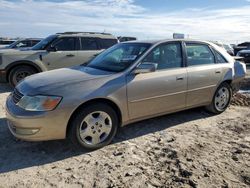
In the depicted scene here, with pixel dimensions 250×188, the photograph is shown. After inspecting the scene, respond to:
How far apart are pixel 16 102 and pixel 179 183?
2.56 metres

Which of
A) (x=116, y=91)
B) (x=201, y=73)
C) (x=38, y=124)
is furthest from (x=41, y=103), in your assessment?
(x=201, y=73)

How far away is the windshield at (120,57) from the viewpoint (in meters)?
4.90

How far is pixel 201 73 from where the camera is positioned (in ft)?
18.6

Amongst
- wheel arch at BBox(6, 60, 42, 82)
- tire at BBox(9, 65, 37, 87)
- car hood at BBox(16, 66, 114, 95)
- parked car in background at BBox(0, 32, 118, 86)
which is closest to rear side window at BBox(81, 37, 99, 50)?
parked car in background at BBox(0, 32, 118, 86)

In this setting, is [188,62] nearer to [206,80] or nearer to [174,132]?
[206,80]

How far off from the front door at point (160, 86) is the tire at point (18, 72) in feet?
17.3

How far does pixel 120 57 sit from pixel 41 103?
5.73ft

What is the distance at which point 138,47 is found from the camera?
5258 mm

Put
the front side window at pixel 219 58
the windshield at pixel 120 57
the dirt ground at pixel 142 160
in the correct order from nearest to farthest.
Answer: the dirt ground at pixel 142 160 < the windshield at pixel 120 57 < the front side window at pixel 219 58

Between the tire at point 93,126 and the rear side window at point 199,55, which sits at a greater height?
the rear side window at point 199,55

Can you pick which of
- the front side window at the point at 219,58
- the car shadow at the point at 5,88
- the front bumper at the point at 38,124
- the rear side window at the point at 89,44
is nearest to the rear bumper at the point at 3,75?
the car shadow at the point at 5,88

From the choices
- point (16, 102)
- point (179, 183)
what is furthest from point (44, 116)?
point (179, 183)

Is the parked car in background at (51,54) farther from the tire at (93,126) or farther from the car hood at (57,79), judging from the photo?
the tire at (93,126)

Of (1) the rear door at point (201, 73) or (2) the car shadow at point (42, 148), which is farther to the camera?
(1) the rear door at point (201, 73)
